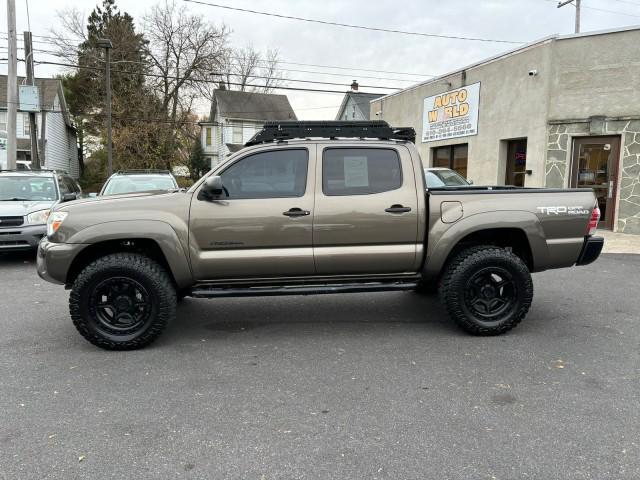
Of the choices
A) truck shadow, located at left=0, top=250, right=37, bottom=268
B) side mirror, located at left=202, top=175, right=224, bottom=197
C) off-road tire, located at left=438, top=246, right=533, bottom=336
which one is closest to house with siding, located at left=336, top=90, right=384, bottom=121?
truck shadow, located at left=0, top=250, right=37, bottom=268

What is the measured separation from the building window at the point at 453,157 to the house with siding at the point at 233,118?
996 inches

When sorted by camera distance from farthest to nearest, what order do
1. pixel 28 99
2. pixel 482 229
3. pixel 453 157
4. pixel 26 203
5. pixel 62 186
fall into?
pixel 453 157, pixel 28 99, pixel 62 186, pixel 26 203, pixel 482 229

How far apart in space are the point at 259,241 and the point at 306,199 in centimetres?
57

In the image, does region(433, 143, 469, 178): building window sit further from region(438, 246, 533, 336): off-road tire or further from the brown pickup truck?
region(438, 246, 533, 336): off-road tire

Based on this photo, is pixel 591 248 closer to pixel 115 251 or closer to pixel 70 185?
pixel 115 251

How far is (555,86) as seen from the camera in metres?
12.6

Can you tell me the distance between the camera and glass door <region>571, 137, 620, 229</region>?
40.0ft

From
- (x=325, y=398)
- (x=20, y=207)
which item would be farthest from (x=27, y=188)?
(x=325, y=398)

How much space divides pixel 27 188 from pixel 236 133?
34871 millimetres

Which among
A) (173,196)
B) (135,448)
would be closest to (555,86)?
(173,196)

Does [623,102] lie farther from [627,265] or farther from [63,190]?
[63,190]

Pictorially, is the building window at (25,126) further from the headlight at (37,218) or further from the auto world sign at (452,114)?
the headlight at (37,218)

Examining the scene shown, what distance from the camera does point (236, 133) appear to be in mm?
42938

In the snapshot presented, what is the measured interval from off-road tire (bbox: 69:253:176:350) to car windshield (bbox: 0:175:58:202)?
5518 millimetres
